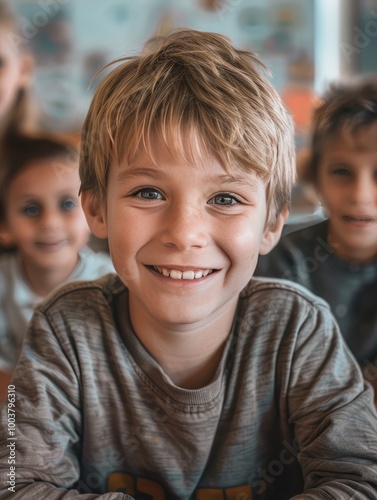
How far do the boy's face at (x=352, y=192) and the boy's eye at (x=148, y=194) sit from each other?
24 centimetres

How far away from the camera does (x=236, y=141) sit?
18.9 inches

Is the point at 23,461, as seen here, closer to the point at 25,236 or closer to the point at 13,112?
the point at 25,236

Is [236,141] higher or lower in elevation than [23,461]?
higher

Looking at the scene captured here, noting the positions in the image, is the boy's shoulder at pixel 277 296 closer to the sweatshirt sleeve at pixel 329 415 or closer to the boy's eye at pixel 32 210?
the sweatshirt sleeve at pixel 329 415

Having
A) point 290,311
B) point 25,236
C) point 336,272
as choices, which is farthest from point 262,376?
point 25,236

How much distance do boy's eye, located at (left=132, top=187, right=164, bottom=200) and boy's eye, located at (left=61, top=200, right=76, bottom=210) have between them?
0.21m

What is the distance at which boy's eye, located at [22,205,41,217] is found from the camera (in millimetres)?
706

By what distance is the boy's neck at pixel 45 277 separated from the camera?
72 centimetres

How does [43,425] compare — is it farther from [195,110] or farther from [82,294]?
[195,110]

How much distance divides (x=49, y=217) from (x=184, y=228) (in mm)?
267

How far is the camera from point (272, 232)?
0.56 metres

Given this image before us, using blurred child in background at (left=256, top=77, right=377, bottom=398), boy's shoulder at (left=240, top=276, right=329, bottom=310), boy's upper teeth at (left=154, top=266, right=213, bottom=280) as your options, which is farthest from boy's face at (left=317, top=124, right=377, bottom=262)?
boy's upper teeth at (left=154, top=266, right=213, bottom=280)

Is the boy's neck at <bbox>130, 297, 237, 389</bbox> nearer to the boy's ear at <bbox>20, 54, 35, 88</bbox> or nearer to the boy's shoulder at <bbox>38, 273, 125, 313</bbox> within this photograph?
the boy's shoulder at <bbox>38, 273, 125, 313</bbox>

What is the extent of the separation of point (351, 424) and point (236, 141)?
251mm
